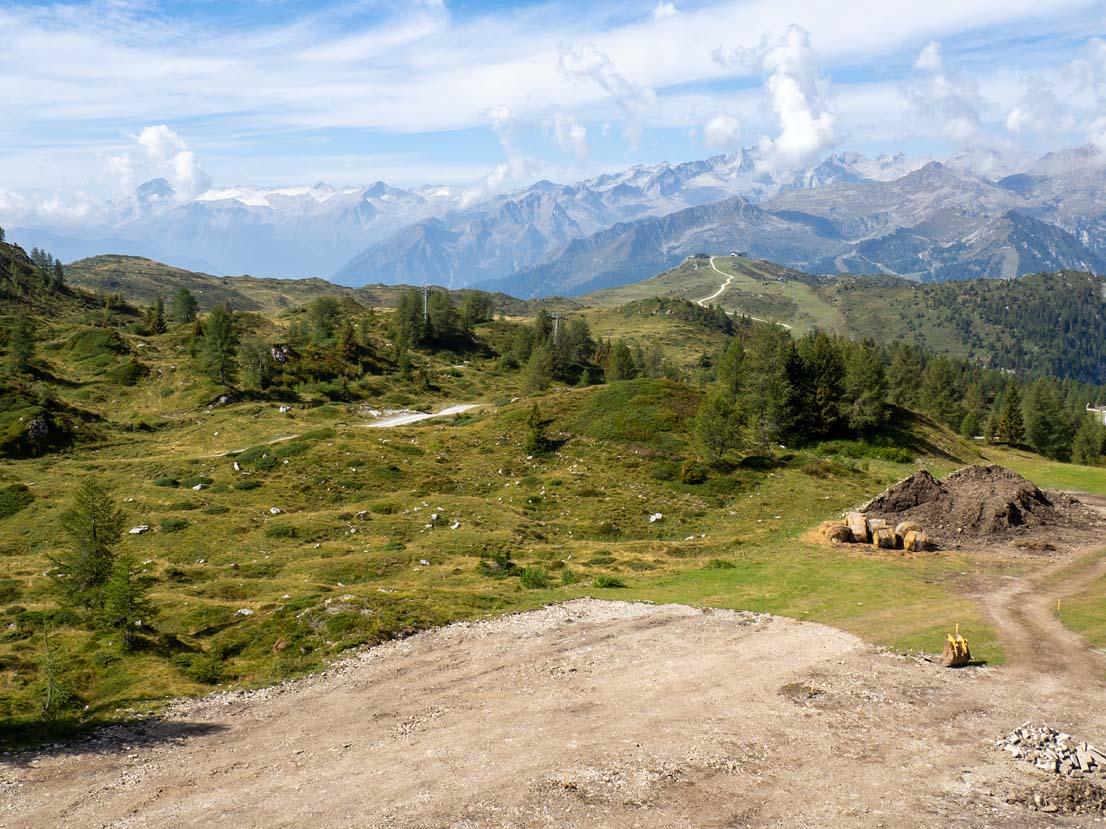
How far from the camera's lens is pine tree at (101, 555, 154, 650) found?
27.8 metres

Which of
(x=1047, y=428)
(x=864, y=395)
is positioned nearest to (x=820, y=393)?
(x=864, y=395)

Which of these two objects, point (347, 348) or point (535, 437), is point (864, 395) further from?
point (347, 348)

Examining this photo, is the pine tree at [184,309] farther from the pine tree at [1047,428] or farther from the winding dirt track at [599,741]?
the pine tree at [1047,428]

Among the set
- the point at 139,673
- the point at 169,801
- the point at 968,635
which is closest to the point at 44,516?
the point at 139,673

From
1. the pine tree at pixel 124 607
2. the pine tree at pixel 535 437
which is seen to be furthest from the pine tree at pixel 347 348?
the pine tree at pixel 124 607

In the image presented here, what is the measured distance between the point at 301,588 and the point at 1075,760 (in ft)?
112

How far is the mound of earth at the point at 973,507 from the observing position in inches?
1783

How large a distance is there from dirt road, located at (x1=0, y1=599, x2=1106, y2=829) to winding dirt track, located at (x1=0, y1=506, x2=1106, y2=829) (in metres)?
0.08

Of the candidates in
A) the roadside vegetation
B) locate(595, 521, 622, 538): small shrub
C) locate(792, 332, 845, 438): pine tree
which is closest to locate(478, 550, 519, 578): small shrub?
the roadside vegetation

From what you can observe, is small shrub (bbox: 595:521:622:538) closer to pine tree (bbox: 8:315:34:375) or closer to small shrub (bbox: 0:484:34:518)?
small shrub (bbox: 0:484:34:518)

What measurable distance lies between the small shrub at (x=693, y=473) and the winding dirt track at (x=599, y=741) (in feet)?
99.6

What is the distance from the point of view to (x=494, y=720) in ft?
72.3

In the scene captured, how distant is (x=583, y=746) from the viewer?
2002 cm

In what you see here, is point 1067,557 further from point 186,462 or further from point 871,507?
point 186,462
